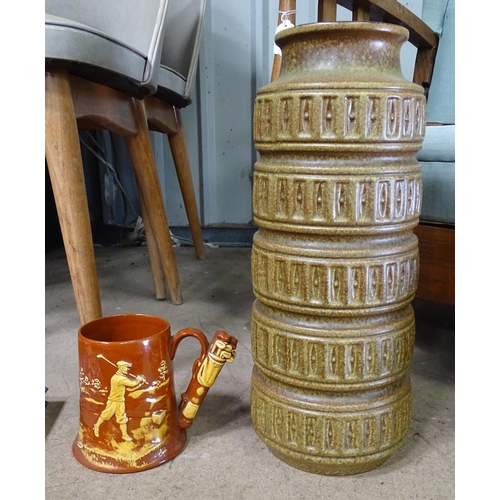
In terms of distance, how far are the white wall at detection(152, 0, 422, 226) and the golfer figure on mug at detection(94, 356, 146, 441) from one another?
1.20 metres

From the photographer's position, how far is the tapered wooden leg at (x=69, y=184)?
0.72 meters

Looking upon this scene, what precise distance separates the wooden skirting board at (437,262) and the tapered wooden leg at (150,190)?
540 millimetres


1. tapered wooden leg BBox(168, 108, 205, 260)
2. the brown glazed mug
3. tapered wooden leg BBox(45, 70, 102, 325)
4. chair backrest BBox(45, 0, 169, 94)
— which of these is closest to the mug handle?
the brown glazed mug

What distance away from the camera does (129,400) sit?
56cm

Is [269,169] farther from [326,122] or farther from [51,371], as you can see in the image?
[51,371]

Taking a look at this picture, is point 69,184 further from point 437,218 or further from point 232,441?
point 437,218

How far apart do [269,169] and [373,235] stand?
0.13 m

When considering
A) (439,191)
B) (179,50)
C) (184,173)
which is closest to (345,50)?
(439,191)

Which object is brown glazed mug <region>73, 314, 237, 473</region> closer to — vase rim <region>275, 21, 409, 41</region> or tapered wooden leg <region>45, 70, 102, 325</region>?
tapered wooden leg <region>45, 70, 102, 325</region>

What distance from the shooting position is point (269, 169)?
1.74ft

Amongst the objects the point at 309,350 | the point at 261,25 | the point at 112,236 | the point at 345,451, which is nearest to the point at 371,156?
the point at 309,350

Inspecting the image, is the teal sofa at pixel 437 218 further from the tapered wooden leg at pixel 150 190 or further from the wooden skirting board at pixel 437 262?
the tapered wooden leg at pixel 150 190

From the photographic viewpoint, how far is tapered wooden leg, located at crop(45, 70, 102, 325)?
28.2 inches

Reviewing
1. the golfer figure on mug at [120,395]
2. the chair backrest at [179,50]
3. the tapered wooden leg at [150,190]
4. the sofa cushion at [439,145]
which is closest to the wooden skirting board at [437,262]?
the sofa cushion at [439,145]
